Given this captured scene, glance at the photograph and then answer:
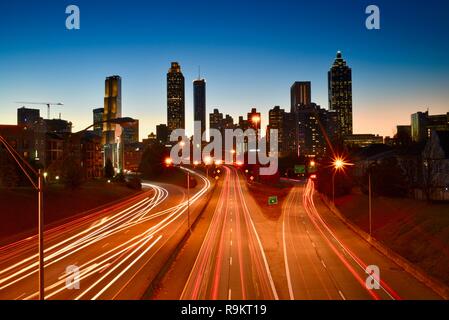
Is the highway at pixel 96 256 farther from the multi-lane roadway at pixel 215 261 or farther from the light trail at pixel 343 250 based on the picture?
the light trail at pixel 343 250

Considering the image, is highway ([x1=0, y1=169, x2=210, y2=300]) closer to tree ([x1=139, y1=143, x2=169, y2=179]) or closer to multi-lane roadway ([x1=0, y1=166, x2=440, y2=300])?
multi-lane roadway ([x1=0, y1=166, x2=440, y2=300])

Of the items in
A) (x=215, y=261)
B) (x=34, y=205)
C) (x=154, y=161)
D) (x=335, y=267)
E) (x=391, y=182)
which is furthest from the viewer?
(x=154, y=161)

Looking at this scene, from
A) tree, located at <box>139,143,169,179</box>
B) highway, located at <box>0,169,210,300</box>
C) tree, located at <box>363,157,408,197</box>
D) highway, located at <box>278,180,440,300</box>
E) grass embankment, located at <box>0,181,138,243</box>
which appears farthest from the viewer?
tree, located at <box>139,143,169,179</box>

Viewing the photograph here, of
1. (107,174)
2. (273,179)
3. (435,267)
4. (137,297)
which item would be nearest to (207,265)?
(137,297)

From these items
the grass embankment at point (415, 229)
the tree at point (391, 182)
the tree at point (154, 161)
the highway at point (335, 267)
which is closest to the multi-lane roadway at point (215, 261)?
the highway at point (335, 267)

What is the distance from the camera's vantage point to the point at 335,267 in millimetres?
27250

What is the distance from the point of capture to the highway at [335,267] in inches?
850

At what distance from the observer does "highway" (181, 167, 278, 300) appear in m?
21.8

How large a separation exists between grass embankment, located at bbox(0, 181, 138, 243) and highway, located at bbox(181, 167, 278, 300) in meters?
17.9

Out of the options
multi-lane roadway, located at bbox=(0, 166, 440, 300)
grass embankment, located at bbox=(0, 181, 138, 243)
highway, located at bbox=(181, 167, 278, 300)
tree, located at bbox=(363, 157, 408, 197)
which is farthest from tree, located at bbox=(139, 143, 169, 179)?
tree, located at bbox=(363, 157, 408, 197)

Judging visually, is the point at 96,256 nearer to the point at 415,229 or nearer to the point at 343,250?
the point at 343,250

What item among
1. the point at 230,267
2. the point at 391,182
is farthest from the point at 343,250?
the point at 391,182

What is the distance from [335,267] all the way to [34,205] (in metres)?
34.0

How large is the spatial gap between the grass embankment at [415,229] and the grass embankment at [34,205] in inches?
1285
